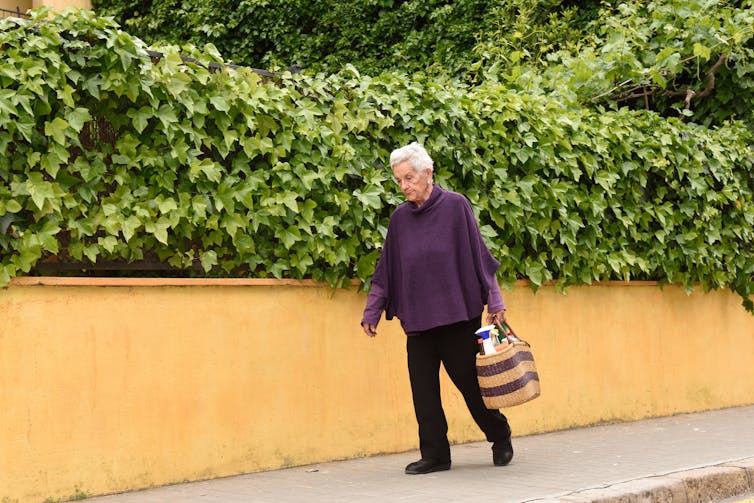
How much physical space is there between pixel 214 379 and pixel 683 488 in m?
2.82

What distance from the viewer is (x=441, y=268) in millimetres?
6727

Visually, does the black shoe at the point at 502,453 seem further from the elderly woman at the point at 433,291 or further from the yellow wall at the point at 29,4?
the yellow wall at the point at 29,4

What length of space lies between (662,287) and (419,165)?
4438mm

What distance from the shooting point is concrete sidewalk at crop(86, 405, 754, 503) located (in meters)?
6.06

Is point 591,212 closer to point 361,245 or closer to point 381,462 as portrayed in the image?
point 361,245

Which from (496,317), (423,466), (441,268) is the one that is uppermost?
(441,268)

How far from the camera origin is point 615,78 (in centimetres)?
1073

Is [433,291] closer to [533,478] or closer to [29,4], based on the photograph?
[533,478]

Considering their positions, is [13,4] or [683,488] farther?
[13,4]

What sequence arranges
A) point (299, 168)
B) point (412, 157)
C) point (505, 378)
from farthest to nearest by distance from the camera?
point (299, 168), point (412, 157), point (505, 378)

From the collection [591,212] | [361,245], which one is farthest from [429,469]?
[591,212]

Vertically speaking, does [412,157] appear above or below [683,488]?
above

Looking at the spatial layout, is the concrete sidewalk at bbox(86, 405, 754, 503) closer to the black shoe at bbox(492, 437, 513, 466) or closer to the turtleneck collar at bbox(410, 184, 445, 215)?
the black shoe at bbox(492, 437, 513, 466)

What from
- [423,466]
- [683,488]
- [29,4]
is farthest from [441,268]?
[29,4]
